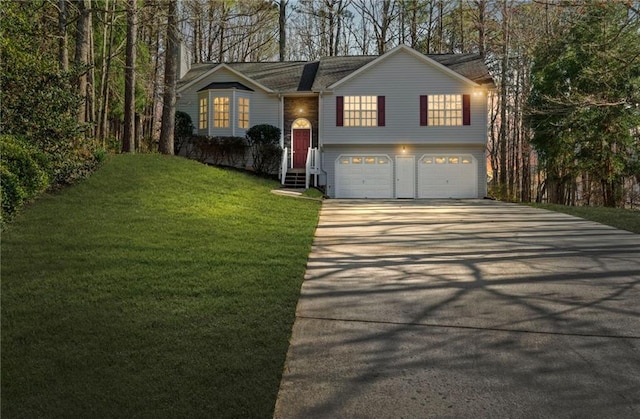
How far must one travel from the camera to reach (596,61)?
1702 cm

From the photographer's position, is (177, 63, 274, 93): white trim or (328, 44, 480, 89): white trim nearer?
(328, 44, 480, 89): white trim

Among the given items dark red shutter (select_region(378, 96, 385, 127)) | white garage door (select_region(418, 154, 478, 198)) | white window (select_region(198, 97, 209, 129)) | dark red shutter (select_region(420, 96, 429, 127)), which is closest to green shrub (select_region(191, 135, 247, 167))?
white window (select_region(198, 97, 209, 129))

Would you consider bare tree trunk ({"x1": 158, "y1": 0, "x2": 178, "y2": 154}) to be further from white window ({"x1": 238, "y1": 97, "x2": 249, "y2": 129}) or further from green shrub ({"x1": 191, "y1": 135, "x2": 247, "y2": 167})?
white window ({"x1": 238, "y1": 97, "x2": 249, "y2": 129})

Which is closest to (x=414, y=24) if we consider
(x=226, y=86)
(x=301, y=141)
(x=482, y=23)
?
(x=482, y=23)

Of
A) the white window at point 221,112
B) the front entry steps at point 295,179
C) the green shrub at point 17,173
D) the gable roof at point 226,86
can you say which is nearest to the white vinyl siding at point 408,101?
the front entry steps at point 295,179

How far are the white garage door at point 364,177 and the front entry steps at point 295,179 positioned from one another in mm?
1421

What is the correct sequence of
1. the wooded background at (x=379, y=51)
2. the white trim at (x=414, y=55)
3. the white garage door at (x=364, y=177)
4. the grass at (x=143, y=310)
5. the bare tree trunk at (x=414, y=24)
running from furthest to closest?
the bare tree trunk at (x=414, y=24) < the white garage door at (x=364, y=177) < the white trim at (x=414, y=55) < the wooded background at (x=379, y=51) < the grass at (x=143, y=310)

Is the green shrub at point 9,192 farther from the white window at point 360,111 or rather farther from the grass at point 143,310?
the white window at point 360,111

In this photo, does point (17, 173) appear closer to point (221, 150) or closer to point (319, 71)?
point (221, 150)

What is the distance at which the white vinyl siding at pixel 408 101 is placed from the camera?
17.7 metres

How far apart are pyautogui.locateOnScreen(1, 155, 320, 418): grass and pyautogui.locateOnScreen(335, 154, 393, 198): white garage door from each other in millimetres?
9659

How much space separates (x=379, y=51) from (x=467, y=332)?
26.3 metres

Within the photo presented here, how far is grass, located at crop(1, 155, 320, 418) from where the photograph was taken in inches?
104

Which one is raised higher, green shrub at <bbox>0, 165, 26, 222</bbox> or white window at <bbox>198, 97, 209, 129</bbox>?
white window at <bbox>198, 97, 209, 129</bbox>
